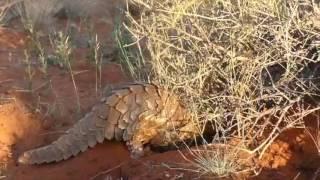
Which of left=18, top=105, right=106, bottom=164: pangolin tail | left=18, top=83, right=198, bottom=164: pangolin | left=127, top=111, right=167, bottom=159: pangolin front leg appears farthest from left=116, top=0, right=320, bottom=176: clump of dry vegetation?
left=18, top=105, right=106, bottom=164: pangolin tail

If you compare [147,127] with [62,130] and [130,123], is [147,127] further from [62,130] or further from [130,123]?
[62,130]

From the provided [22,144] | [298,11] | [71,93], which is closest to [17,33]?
[71,93]

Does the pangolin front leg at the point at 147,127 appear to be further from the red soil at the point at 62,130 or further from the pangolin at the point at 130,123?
the red soil at the point at 62,130

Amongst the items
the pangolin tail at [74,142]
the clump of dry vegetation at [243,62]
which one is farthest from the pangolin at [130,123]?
the clump of dry vegetation at [243,62]

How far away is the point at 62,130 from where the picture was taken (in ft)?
15.9

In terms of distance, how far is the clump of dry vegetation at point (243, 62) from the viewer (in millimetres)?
3930

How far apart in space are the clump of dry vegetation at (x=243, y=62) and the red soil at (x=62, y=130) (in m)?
0.16

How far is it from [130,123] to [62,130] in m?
0.62

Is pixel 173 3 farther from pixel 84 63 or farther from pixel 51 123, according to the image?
pixel 84 63

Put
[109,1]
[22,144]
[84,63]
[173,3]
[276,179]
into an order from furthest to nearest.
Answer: [109,1]
[84,63]
[22,144]
[173,3]
[276,179]

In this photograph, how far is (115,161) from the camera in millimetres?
4375

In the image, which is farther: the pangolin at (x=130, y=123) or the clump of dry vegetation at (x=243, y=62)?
the pangolin at (x=130, y=123)

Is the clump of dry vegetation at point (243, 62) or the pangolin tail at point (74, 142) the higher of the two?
the clump of dry vegetation at point (243, 62)

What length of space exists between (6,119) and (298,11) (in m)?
2.25
